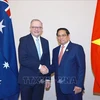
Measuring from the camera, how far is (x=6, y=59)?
2371 millimetres

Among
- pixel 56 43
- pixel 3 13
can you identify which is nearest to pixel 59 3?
pixel 56 43

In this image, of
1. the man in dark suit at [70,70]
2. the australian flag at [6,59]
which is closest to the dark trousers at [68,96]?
the man in dark suit at [70,70]

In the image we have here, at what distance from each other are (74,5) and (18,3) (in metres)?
0.94

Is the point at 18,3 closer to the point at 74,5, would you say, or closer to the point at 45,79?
the point at 74,5

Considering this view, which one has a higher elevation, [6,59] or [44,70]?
[6,59]

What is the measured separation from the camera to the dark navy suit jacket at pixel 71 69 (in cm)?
225

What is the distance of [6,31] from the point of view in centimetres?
238

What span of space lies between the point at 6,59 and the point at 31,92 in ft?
1.79

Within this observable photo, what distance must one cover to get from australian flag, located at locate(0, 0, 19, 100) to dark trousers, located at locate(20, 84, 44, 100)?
0.15 meters

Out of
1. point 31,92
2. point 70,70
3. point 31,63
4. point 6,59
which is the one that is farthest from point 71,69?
point 6,59

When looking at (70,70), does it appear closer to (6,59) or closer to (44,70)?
(44,70)

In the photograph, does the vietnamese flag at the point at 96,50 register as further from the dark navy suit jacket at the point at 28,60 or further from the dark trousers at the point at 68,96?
the dark navy suit jacket at the point at 28,60

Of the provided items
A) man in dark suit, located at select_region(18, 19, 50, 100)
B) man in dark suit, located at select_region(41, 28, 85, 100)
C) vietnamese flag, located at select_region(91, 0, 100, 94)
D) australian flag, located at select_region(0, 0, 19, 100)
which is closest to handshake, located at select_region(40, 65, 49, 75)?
man in dark suit, located at select_region(18, 19, 50, 100)

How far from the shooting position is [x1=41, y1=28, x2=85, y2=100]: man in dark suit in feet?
7.39
